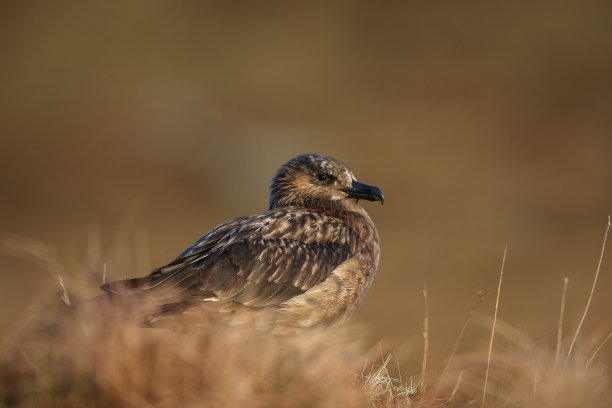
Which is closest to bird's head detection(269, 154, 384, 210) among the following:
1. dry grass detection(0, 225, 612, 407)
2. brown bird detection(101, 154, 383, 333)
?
brown bird detection(101, 154, 383, 333)

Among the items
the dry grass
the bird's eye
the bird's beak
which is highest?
the bird's eye

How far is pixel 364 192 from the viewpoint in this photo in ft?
20.5

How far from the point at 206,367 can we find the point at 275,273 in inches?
75.8

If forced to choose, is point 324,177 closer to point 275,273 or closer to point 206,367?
point 275,273

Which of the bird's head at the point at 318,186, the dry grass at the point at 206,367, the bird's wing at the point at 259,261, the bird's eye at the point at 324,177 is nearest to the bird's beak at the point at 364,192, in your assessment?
the bird's head at the point at 318,186

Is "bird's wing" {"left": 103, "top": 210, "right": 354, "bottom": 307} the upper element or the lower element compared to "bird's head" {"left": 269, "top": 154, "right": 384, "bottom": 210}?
lower

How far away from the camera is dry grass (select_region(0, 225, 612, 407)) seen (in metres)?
3.34

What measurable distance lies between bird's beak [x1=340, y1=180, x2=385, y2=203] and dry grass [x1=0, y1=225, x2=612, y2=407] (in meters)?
2.01

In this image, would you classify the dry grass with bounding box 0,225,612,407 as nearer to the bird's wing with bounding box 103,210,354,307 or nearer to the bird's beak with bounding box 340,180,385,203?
the bird's wing with bounding box 103,210,354,307

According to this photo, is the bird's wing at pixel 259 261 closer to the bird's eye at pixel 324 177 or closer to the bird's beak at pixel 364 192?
the bird's beak at pixel 364 192

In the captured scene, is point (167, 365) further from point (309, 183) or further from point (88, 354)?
point (309, 183)

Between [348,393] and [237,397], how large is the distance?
64cm

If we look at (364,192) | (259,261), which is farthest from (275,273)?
(364,192)

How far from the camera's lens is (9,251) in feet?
14.1
